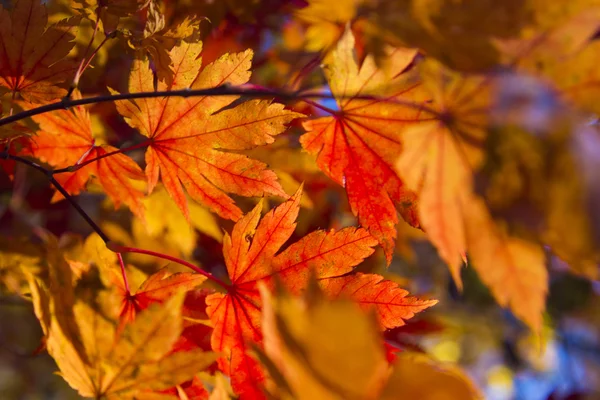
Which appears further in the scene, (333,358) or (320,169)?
(320,169)

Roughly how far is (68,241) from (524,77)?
36.6 inches

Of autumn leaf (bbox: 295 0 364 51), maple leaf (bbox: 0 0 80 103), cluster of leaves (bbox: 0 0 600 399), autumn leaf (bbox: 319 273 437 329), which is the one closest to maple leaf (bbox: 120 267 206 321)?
cluster of leaves (bbox: 0 0 600 399)

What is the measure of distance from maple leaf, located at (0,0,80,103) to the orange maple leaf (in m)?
0.31

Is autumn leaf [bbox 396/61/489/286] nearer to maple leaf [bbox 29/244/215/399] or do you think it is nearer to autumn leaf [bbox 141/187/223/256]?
maple leaf [bbox 29/244/215/399]

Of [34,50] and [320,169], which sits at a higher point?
[34,50]

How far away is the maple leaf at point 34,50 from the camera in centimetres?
64

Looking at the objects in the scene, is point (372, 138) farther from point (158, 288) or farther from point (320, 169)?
point (158, 288)

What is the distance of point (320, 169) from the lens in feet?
2.33

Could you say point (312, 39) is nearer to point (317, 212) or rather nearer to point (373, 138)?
point (317, 212)

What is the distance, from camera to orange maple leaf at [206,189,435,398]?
0.63 m

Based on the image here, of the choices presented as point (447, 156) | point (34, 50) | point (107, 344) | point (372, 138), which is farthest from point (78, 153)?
point (447, 156)

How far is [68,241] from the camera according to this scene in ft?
3.49

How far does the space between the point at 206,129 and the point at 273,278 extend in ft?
0.74

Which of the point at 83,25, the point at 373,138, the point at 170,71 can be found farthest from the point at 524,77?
the point at 83,25
